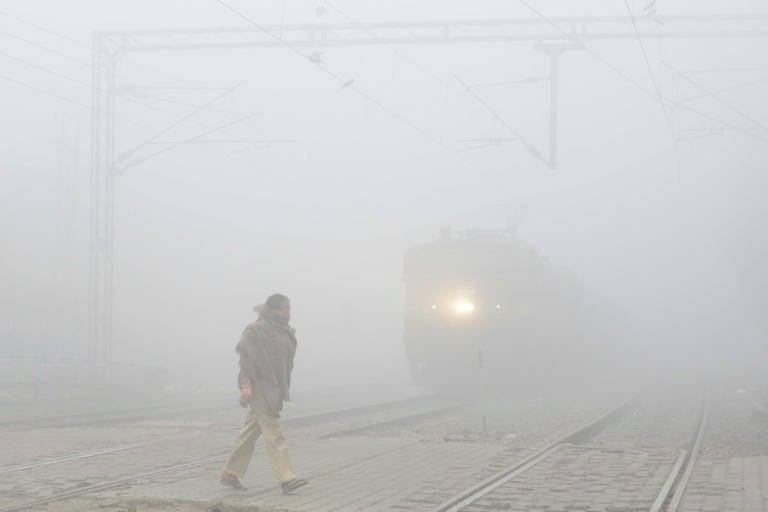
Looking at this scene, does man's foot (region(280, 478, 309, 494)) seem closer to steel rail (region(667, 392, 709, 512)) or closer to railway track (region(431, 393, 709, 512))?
railway track (region(431, 393, 709, 512))

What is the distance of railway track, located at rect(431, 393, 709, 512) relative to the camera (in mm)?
8680

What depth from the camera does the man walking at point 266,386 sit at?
29.6ft

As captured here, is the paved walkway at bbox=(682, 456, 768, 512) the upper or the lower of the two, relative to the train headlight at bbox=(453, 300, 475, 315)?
lower

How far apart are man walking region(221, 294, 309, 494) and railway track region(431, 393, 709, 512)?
1.32 metres

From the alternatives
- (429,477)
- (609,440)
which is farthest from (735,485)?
(609,440)

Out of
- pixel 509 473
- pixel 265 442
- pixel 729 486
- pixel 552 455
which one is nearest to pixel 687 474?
pixel 729 486

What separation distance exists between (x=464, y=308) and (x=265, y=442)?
16.1 metres

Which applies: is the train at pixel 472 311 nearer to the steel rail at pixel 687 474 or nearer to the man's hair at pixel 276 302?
the steel rail at pixel 687 474

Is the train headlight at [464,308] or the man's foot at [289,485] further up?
the train headlight at [464,308]

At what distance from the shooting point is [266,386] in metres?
9.14

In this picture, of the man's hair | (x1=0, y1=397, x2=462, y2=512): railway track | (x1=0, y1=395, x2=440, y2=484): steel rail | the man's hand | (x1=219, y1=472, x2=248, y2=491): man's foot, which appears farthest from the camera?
(x1=0, y1=395, x2=440, y2=484): steel rail

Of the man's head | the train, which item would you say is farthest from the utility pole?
the man's head

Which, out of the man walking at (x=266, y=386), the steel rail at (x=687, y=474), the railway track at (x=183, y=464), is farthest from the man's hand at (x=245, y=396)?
the steel rail at (x=687, y=474)

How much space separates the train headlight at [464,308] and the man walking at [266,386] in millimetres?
15727
